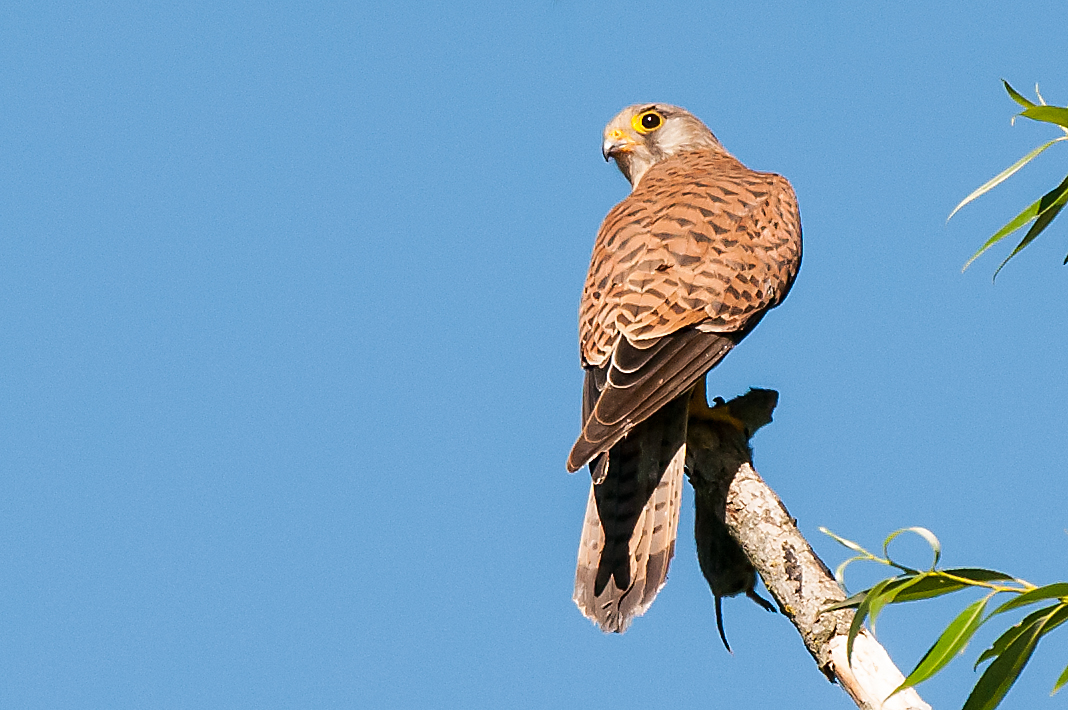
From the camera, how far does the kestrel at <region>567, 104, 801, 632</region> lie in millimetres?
3322

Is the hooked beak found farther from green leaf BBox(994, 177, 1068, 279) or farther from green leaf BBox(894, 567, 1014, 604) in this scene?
green leaf BBox(894, 567, 1014, 604)

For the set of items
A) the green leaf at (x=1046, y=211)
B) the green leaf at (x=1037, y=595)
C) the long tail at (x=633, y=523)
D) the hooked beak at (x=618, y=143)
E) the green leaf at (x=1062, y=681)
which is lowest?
the green leaf at (x=1062, y=681)

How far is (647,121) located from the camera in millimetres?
5934

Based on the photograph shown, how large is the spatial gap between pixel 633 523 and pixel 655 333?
0.61 meters

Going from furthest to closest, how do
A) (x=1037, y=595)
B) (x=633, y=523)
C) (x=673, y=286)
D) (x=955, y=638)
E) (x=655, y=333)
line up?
(x=673, y=286)
(x=655, y=333)
(x=633, y=523)
(x=955, y=638)
(x=1037, y=595)

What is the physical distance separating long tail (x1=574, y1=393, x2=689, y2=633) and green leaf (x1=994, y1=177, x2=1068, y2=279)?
136 cm

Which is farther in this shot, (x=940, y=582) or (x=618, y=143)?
(x=618, y=143)

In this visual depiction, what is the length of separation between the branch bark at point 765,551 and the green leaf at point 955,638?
18 cm

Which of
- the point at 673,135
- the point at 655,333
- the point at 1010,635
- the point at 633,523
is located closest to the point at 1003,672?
the point at 1010,635

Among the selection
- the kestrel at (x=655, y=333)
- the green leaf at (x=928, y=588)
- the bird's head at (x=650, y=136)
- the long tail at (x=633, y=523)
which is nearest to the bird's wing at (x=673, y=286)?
the kestrel at (x=655, y=333)

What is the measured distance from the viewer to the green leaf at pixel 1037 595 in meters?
1.93

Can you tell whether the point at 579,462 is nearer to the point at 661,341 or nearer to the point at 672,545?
the point at 672,545

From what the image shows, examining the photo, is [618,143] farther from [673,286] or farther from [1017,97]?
[1017,97]

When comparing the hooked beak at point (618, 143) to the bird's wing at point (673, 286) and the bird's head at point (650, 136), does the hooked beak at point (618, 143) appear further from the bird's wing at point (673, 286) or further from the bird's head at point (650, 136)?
the bird's wing at point (673, 286)
